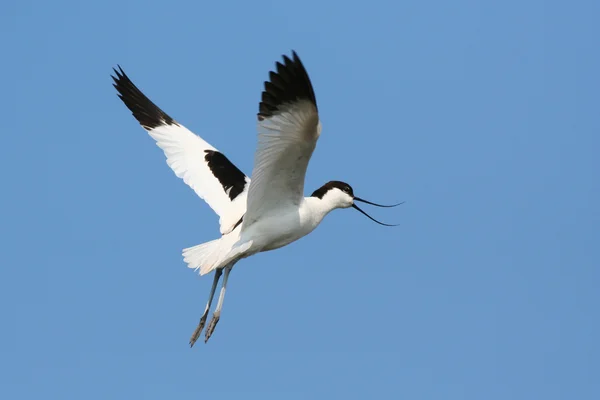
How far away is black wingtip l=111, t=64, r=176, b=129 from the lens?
1194 centimetres

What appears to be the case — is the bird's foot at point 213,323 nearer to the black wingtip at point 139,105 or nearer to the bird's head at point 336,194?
the bird's head at point 336,194

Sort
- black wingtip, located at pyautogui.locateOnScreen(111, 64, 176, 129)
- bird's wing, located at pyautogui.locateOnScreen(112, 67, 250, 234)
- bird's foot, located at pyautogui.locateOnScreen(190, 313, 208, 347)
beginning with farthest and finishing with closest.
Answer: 1. black wingtip, located at pyautogui.locateOnScreen(111, 64, 176, 129)
2. bird's wing, located at pyautogui.locateOnScreen(112, 67, 250, 234)
3. bird's foot, located at pyautogui.locateOnScreen(190, 313, 208, 347)

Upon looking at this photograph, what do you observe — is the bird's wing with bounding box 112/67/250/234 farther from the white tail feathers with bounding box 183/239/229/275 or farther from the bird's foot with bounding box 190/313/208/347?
the bird's foot with bounding box 190/313/208/347

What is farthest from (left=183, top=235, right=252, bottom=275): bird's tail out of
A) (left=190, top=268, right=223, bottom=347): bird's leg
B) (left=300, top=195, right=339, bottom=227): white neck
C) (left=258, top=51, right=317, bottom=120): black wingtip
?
(left=258, top=51, right=317, bottom=120): black wingtip

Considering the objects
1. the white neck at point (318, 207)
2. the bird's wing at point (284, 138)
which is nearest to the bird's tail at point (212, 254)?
the bird's wing at point (284, 138)

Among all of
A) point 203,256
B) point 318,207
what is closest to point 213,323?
point 203,256

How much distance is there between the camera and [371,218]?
10750 millimetres

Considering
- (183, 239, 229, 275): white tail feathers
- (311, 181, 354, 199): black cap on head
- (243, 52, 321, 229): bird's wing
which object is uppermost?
(311, 181, 354, 199): black cap on head

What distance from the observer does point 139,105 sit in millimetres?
12172

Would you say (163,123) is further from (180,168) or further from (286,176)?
(286,176)

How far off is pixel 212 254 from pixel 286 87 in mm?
2177

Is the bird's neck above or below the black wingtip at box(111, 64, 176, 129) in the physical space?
below

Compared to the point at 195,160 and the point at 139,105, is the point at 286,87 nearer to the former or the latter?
the point at 195,160

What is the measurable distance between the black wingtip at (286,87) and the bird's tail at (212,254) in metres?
1.84
